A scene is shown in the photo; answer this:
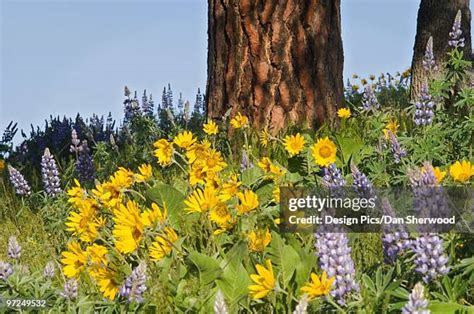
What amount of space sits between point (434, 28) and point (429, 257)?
769 centimetres

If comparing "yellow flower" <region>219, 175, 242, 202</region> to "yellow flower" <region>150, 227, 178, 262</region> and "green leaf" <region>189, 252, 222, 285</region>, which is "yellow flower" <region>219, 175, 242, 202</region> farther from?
"green leaf" <region>189, 252, 222, 285</region>

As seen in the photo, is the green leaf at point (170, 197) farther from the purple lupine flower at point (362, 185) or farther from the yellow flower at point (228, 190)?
the purple lupine flower at point (362, 185)

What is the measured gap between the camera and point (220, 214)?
4195 mm

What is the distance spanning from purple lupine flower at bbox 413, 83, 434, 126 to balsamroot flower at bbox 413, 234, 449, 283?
2.16 metres

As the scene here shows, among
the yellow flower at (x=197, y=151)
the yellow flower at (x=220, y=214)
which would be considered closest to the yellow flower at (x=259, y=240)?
the yellow flower at (x=220, y=214)

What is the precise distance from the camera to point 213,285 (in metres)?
3.84

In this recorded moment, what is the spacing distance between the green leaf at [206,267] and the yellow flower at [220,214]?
0.44 m

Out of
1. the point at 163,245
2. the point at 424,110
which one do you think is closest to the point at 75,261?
the point at 163,245

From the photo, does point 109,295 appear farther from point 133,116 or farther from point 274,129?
point 133,116

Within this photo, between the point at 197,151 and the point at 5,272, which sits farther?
the point at 197,151

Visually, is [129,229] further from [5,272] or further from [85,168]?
[85,168]

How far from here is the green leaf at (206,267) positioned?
3703 millimetres

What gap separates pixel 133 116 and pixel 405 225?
200 inches

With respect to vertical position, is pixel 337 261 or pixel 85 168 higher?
pixel 85 168
